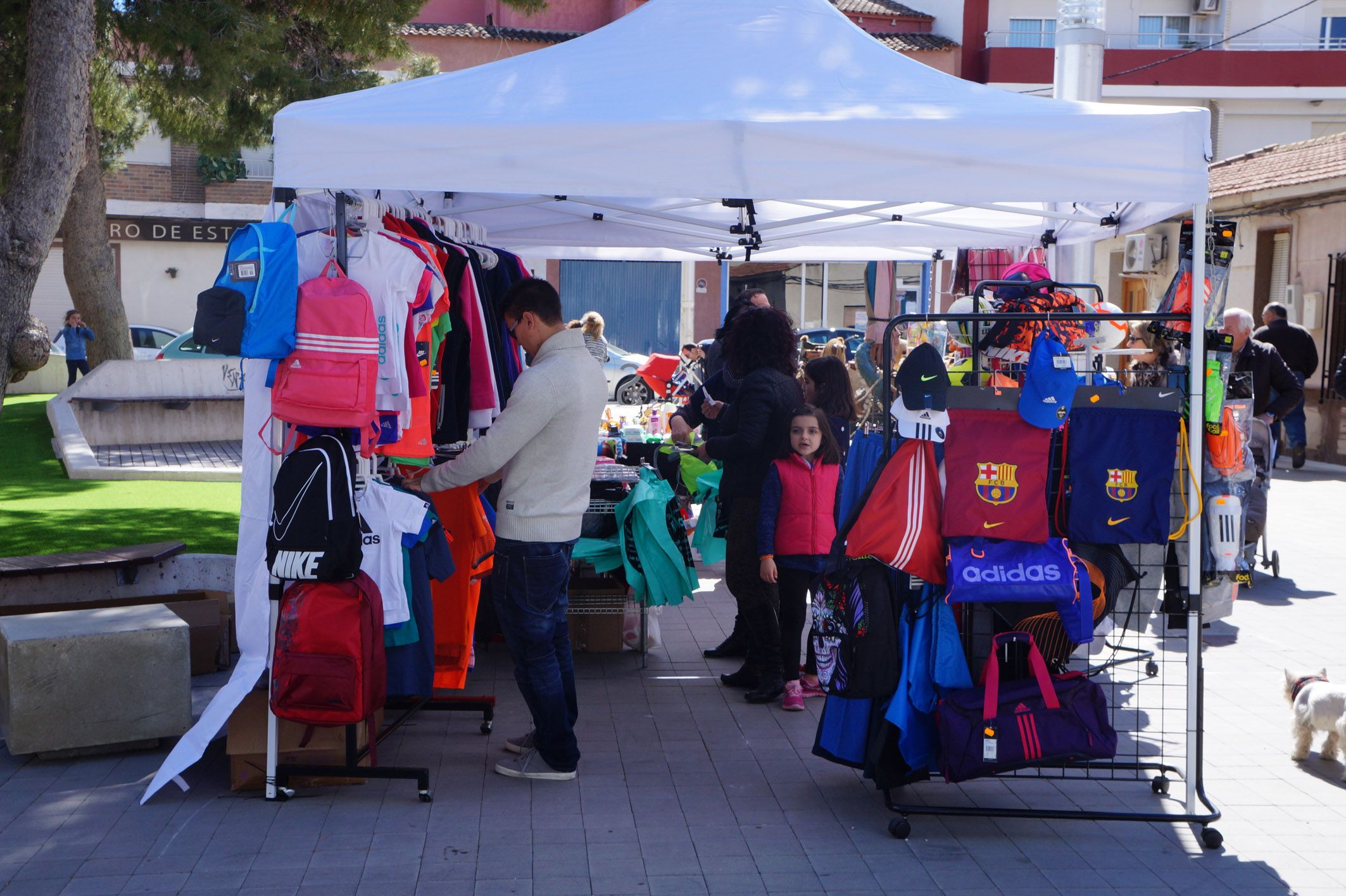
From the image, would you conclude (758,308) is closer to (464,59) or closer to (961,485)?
(961,485)

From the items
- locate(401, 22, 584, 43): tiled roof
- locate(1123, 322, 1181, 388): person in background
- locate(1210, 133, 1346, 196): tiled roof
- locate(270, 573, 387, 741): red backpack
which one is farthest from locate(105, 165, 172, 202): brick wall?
locate(270, 573, 387, 741): red backpack

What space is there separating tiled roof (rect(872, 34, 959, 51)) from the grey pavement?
2859cm

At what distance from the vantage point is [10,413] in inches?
668

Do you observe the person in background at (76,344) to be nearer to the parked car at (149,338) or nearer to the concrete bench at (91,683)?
the parked car at (149,338)

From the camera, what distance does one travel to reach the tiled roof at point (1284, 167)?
1538cm

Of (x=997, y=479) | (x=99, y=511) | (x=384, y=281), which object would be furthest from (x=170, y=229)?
(x=997, y=479)

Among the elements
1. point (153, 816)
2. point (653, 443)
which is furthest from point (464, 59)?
point (153, 816)

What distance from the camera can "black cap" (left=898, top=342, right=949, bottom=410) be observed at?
13.5ft

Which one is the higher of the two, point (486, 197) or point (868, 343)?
point (486, 197)

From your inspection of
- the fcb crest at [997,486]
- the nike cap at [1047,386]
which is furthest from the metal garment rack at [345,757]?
the nike cap at [1047,386]

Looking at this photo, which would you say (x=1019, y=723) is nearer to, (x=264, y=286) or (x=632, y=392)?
(x=264, y=286)

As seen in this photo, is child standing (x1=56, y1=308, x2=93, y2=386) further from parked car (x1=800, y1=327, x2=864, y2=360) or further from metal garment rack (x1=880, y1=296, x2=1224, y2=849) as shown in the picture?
metal garment rack (x1=880, y1=296, x2=1224, y2=849)

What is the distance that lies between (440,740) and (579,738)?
0.60 m

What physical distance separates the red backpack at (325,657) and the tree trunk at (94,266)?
1199cm
